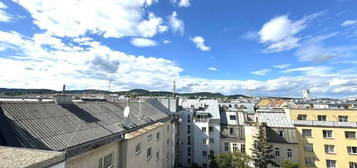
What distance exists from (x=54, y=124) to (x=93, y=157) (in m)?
3.58

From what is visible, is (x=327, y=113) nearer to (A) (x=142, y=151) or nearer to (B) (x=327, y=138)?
(B) (x=327, y=138)

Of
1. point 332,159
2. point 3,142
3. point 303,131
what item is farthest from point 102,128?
point 332,159

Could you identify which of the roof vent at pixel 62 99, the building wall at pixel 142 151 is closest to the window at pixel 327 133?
the building wall at pixel 142 151

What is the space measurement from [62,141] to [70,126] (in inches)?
93.3

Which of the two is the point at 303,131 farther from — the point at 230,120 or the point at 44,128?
the point at 44,128

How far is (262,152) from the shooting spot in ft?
132

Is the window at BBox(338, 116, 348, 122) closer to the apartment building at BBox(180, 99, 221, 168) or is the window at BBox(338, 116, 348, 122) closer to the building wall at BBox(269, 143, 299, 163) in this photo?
the building wall at BBox(269, 143, 299, 163)

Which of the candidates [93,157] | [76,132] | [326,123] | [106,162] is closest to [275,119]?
[326,123]

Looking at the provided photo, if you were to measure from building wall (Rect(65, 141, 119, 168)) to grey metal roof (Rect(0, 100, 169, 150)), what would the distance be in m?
1.00

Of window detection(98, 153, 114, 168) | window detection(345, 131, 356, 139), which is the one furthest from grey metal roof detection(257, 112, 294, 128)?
window detection(98, 153, 114, 168)

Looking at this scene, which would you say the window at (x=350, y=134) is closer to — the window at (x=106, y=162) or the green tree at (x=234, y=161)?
the green tree at (x=234, y=161)

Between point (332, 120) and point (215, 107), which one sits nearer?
point (332, 120)

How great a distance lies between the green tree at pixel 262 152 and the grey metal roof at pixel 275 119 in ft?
20.0

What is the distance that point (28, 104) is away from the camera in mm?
13977
